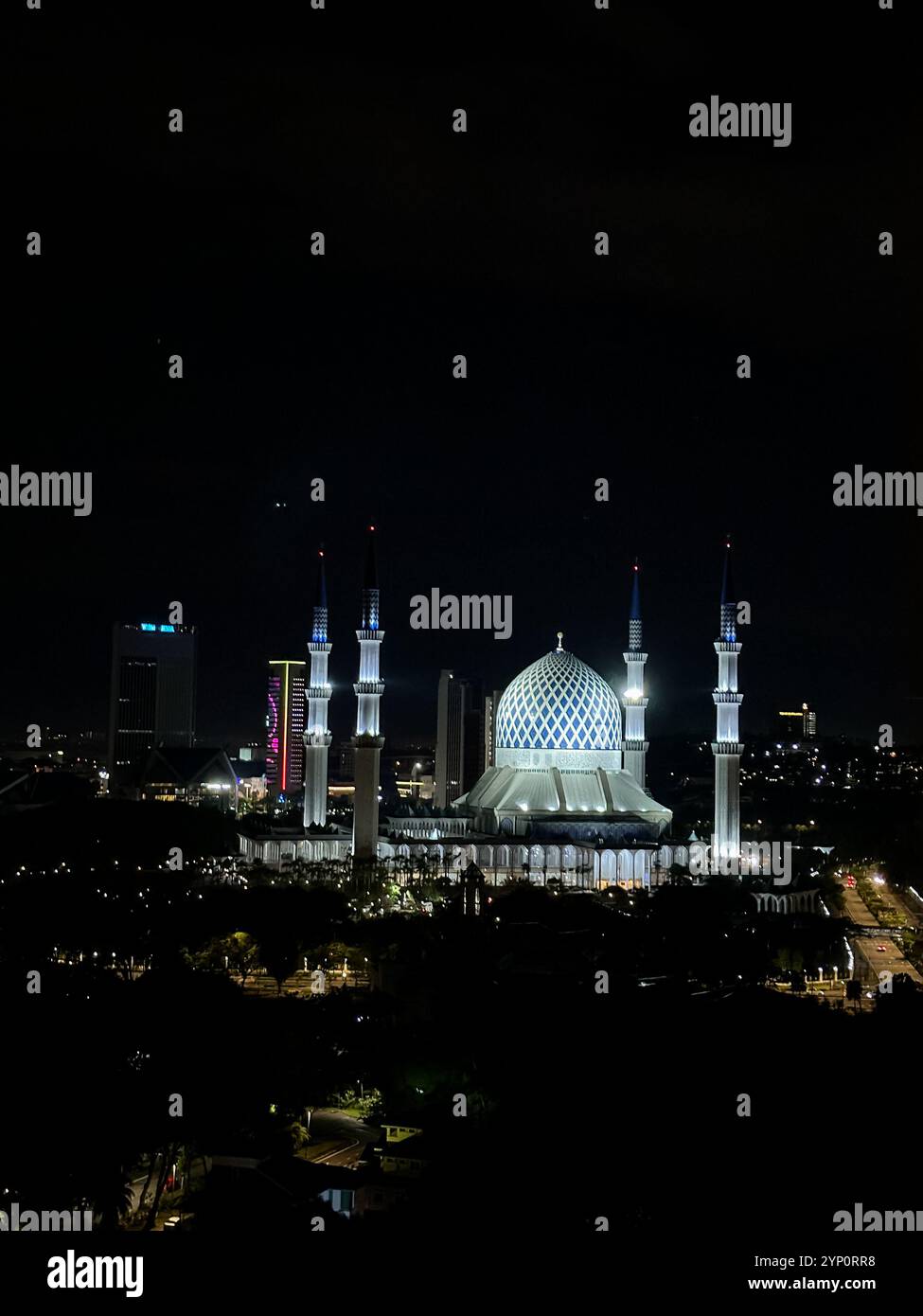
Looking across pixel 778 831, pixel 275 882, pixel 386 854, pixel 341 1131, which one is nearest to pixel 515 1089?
pixel 341 1131

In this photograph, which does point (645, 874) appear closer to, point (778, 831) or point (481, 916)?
point (481, 916)

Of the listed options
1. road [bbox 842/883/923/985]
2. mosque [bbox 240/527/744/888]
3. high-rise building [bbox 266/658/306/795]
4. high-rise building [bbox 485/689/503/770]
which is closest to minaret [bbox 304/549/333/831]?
mosque [bbox 240/527/744/888]

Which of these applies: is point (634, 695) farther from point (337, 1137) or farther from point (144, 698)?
point (144, 698)

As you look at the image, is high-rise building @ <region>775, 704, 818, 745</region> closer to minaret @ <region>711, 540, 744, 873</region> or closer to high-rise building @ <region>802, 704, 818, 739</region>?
high-rise building @ <region>802, 704, 818, 739</region>

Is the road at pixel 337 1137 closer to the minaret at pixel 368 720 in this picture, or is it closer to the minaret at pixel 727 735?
the minaret at pixel 368 720

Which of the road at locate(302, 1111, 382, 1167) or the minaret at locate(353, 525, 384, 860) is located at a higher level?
the minaret at locate(353, 525, 384, 860)

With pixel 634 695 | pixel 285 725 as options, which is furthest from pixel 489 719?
pixel 634 695
